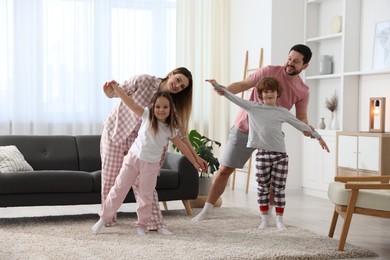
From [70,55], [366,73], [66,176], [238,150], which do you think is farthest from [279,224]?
[70,55]

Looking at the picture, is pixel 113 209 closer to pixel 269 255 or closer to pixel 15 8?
pixel 269 255

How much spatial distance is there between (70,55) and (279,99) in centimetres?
350

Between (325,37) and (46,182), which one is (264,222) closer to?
(46,182)

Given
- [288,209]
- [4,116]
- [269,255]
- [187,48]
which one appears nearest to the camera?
[269,255]

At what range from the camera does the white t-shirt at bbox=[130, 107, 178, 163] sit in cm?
416

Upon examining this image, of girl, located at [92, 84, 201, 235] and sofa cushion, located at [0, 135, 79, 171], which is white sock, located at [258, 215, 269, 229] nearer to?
girl, located at [92, 84, 201, 235]

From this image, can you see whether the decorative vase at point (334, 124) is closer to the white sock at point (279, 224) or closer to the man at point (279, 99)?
the man at point (279, 99)

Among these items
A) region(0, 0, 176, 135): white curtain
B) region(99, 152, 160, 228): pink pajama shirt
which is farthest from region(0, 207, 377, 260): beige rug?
region(0, 0, 176, 135): white curtain

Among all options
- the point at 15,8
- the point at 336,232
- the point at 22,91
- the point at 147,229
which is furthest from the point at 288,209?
the point at 15,8

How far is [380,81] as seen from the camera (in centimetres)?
620

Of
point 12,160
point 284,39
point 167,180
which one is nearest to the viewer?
point 12,160

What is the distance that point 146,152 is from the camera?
4.16 metres

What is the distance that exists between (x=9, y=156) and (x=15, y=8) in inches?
111

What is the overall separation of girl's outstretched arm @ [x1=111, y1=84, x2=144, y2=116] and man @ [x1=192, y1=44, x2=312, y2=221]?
70cm
